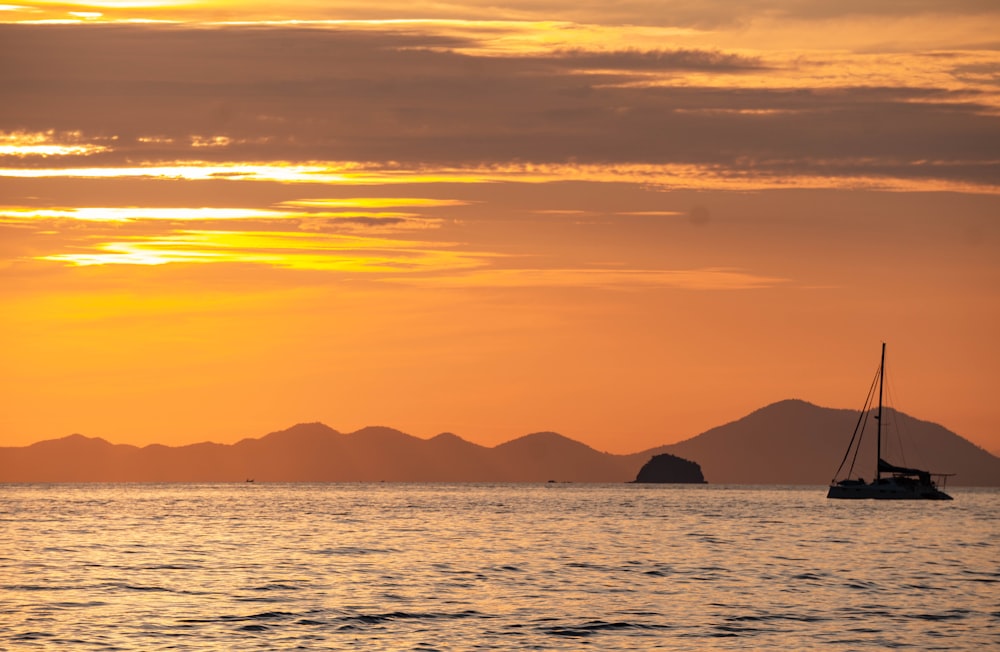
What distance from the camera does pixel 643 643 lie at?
157ft

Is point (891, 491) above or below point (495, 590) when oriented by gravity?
above

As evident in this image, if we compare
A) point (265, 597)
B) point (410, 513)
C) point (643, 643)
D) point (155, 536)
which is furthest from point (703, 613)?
point (410, 513)

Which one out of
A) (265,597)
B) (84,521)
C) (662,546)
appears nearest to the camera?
(265,597)

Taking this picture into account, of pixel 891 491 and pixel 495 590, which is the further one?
pixel 891 491

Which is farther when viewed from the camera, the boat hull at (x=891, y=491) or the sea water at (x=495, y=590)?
the boat hull at (x=891, y=491)

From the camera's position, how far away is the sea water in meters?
49.0

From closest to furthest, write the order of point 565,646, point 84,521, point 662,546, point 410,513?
point 565,646
point 662,546
point 84,521
point 410,513

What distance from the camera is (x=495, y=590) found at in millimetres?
64750

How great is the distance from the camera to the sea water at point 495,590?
1930 inches

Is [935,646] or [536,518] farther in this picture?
[536,518]

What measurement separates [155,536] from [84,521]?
37.7 metres

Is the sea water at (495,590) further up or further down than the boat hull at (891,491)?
further down

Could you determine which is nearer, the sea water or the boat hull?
the sea water

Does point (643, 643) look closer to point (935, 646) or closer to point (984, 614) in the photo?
point (935, 646)
